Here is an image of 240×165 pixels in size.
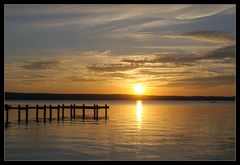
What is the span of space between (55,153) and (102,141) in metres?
7.92

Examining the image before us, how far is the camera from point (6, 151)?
→ 3050 cm

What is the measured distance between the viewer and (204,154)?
97.0 feet
